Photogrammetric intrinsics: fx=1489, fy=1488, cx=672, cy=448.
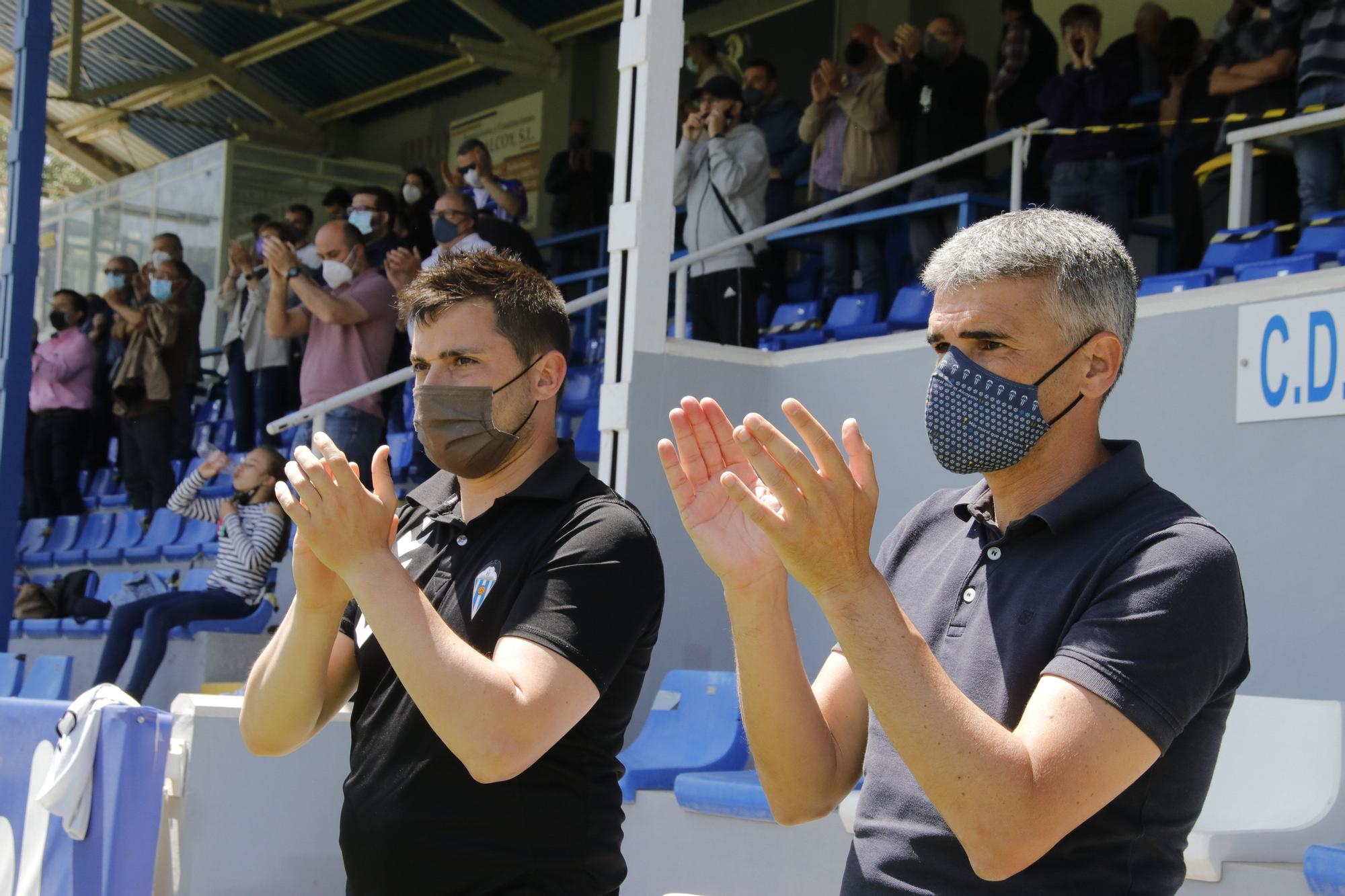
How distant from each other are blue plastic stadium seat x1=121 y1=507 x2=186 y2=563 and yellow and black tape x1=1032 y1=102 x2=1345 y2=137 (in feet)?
23.5

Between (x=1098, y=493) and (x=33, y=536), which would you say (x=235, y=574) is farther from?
(x=1098, y=493)

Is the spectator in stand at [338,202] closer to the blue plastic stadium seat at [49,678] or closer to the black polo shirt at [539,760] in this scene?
the blue plastic stadium seat at [49,678]

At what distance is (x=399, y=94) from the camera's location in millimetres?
18031

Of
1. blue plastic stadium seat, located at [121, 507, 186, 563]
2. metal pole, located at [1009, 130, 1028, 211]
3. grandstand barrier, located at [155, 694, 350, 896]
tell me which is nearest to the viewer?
grandstand barrier, located at [155, 694, 350, 896]

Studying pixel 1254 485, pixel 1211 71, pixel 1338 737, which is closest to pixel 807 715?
pixel 1338 737

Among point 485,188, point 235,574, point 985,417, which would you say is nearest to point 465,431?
point 985,417

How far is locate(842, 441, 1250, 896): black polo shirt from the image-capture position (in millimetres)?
1678

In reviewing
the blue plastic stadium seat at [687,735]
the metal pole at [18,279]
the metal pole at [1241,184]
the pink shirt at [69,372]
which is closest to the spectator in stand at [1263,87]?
the metal pole at [1241,184]

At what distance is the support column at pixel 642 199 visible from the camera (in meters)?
6.37

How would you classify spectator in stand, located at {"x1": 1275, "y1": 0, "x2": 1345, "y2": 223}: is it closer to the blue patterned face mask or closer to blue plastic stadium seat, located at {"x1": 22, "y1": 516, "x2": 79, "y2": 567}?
the blue patterned face mask

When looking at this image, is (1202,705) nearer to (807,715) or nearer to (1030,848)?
(1030,848)

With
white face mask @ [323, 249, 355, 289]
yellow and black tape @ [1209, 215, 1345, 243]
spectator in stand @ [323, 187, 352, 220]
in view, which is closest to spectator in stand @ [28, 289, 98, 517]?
spectator in stand @ [323, 187, 352, 220]

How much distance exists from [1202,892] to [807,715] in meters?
1.89

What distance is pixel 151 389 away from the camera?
11539 millimetres
